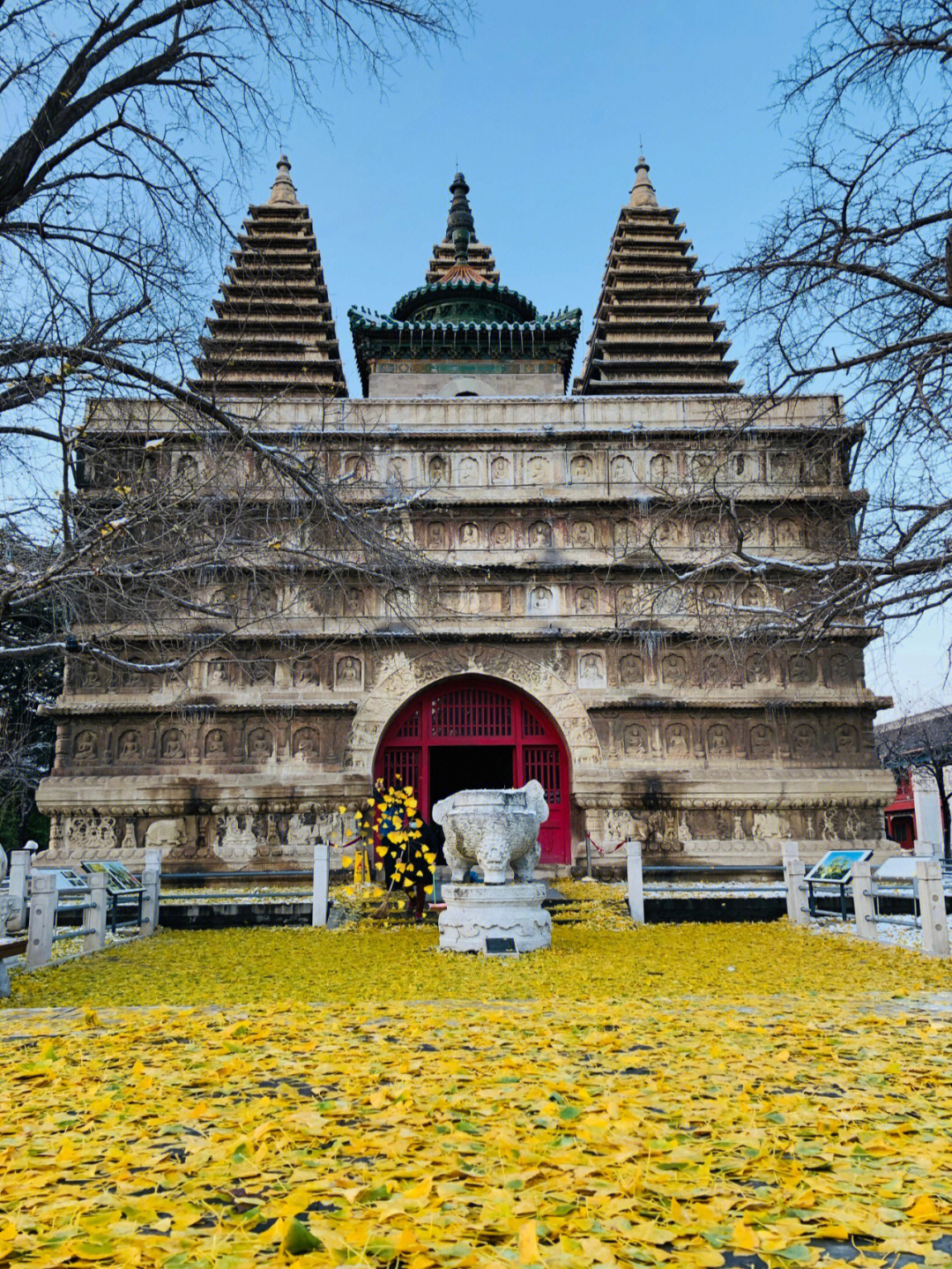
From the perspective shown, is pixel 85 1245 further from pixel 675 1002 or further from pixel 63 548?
pixel 63 548

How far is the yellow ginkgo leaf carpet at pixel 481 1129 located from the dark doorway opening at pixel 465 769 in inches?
628

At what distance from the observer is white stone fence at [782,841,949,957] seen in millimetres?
8656

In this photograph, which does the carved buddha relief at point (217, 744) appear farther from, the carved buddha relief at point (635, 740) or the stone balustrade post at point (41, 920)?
the stone balustrade post at point (41, 920)

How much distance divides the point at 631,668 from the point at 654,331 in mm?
10687

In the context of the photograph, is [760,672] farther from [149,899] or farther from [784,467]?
[149,899]

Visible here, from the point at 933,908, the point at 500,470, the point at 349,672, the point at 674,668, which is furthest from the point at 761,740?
the point at 933,908

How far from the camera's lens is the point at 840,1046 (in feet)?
15.8

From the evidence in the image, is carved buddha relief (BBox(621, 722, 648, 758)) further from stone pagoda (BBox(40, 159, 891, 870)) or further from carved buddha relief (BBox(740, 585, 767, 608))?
carved buddha relief (BBox(740, 585, 767, 608))

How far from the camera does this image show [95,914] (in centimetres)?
972

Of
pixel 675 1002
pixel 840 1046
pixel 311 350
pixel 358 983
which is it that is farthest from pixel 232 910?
pixel 311 350

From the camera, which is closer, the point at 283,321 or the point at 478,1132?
the point at 478,1132

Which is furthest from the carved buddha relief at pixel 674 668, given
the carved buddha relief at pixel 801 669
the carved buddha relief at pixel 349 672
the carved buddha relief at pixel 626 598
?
the carved buddha relief at pixel 349 672

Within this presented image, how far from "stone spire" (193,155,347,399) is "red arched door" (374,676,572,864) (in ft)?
25.1

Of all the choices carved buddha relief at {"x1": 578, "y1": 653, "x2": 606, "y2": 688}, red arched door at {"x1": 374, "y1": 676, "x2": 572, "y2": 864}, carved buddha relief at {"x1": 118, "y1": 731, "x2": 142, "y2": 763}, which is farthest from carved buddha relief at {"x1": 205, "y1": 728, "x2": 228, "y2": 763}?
carved buddha relief at {"x1": 578, "y1": 653, "x2": 606, "y2": 688}
